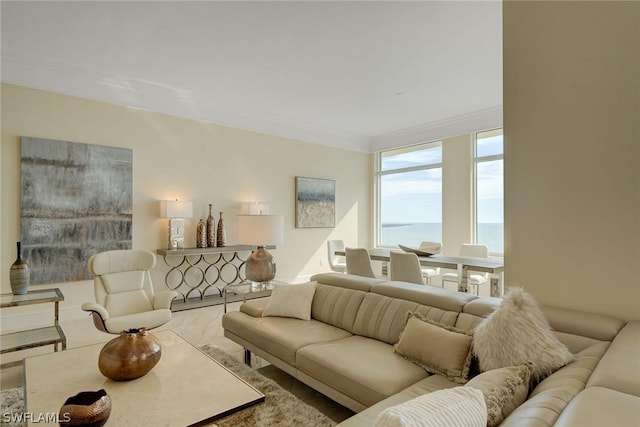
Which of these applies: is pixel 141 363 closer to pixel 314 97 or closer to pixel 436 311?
pixel 436 311

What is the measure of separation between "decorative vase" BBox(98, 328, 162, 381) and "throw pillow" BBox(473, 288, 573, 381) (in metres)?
1.65

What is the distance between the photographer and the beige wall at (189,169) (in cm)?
371

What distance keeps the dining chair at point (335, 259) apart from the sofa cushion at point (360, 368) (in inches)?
131

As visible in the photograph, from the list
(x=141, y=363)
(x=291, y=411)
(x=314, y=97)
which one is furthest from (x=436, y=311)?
(x=314, y=97)

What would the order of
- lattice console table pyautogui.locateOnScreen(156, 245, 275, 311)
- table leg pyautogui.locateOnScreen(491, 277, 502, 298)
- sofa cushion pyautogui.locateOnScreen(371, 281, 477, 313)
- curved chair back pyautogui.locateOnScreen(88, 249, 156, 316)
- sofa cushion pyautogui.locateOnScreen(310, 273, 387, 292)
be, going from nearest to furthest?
1. sofa cushion pyautogui.locateOnScreen(371, 281, 477, 313)
2. sofa cushion pyautogui.locateOnScreen(310, 273, 387, 292)
3. curved chair back pyautogui.locateOnScreen(88, 249, 156, 316)
4. table leg pyautogui.locateOnScreen(491, 277, 502, 298)
5. lattice console table pyautogui.locateOnScreen(156, 245, 275, 311)

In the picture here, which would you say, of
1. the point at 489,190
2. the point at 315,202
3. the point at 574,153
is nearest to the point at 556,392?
the point at 574,153

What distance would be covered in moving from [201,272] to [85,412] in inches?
155

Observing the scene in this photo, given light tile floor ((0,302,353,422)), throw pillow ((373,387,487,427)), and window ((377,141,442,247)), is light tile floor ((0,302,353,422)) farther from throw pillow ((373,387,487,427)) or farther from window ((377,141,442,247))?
window ((377,141,442,247))

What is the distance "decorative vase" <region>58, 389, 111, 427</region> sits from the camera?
1.20 meters

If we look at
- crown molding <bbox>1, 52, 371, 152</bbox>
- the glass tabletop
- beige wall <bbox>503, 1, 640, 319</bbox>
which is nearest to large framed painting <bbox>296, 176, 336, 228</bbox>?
crown molding <bbox>1, 52, 371, 152</bbox>

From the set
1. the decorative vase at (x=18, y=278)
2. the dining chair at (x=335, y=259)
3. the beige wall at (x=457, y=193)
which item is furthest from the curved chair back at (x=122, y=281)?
the beige wall at (x=457, y=193)

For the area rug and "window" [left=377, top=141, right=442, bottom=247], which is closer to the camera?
the area rug

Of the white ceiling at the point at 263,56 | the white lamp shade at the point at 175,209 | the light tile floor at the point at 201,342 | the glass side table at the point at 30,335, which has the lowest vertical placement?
the light tile floor at the point at 201,342

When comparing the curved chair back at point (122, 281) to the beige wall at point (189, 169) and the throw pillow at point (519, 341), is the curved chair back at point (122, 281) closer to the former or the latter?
the beige wall at point (189, 169)
